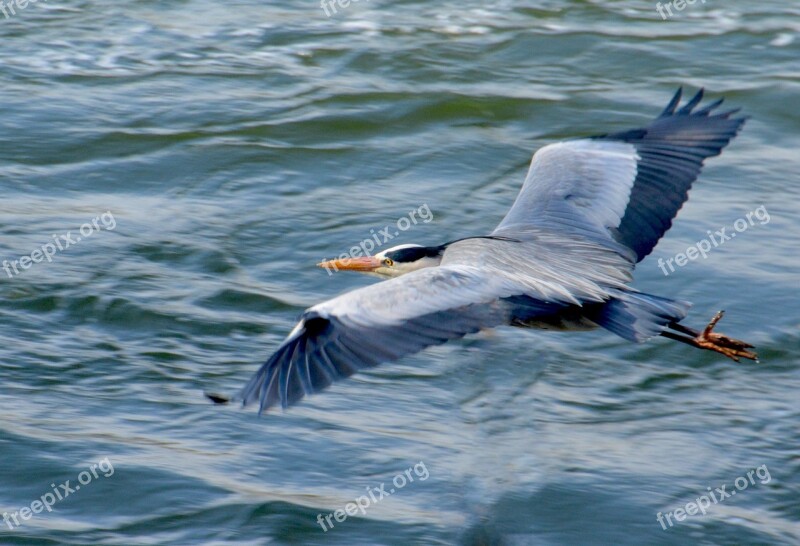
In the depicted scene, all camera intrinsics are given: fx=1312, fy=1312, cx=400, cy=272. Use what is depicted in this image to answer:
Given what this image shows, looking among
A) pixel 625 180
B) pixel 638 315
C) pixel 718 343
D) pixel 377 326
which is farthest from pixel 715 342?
pixel 377 326

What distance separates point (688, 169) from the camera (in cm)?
725

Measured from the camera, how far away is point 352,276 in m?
8.41

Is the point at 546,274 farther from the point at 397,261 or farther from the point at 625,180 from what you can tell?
the point at 625,180

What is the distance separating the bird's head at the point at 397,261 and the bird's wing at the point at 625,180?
1.33 feet

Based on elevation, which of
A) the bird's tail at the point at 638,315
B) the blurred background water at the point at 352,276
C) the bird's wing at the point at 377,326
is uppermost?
the bird's wing at the point at 377,326

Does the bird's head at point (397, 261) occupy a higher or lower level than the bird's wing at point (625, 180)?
lower

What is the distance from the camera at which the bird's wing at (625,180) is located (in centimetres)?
712

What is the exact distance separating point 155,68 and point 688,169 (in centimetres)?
616

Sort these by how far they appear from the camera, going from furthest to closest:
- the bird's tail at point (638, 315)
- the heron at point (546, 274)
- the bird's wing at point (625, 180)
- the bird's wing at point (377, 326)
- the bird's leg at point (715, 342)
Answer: the bird's wing at point (625, 180), the bird's leg at point (715, 342), the bird's tail at point (638, 315), the heron at point (546, 274), the bird's wing at point (377, 326)

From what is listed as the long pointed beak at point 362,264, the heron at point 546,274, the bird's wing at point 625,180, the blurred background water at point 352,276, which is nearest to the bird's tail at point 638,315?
the heron at point 546,274

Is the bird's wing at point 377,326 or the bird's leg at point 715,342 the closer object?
the bird's wing at point 377,326

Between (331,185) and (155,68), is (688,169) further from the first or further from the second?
(155,68)

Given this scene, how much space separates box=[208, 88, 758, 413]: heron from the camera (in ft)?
17.1

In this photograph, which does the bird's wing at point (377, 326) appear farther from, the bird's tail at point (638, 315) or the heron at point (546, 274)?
the bird's tail at point (638, 315)
